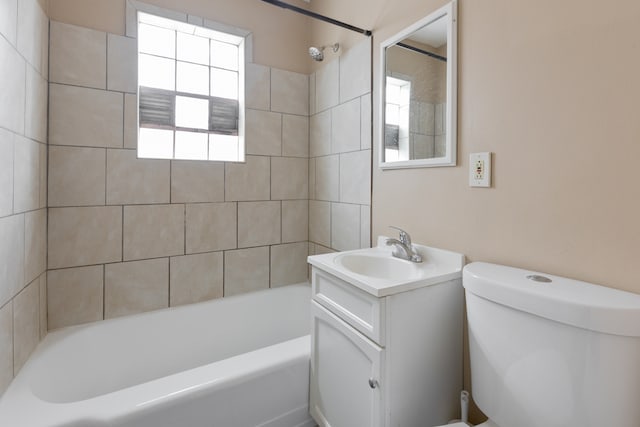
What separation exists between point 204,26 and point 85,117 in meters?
0.89

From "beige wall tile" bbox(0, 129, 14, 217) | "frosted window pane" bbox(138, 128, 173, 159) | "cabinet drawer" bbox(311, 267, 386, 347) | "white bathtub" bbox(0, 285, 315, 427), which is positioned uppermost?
"frosted window pane" bbox(138, 128, 173, 159)

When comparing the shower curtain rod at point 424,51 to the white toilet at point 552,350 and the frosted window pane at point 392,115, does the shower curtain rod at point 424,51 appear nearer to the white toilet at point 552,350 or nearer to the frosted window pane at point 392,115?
the frosted window pane at point 392,115

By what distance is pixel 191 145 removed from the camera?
2100mm

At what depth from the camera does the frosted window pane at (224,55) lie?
214cm

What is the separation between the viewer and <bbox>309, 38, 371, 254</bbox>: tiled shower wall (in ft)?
5.89

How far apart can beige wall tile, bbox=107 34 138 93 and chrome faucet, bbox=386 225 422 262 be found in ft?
5.43

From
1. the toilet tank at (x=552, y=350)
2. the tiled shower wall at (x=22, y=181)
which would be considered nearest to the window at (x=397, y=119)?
the toilet tank at (x=552, y=350)

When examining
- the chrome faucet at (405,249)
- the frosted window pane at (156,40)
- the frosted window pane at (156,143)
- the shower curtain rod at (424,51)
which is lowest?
the chrome faucet at (405,249)

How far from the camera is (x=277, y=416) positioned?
1.32 metres

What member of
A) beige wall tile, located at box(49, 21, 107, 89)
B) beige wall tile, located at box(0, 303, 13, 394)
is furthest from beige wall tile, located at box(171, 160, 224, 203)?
beige wall tile, located at box(0, 303, 13, 394)

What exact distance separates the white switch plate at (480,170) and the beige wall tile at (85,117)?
179 centimetres

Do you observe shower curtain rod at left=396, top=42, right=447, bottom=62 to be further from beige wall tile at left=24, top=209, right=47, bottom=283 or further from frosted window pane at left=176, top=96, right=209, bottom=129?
beige wall tile at left=24, top=209, right=47, bottom=283

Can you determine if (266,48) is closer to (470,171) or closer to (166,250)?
(166,250)

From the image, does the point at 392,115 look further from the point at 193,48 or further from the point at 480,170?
the point at 193,48
